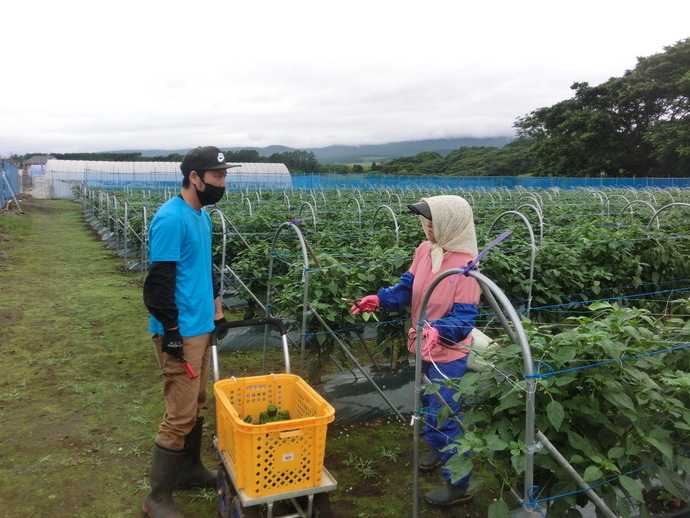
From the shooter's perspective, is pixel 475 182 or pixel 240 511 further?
pixel 475 182

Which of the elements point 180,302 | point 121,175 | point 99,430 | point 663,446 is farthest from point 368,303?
point 121,175

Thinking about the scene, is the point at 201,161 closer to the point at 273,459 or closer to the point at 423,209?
the point at 423,209

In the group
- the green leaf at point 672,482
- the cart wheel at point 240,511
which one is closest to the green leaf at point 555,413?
the green leaf at point 672,482

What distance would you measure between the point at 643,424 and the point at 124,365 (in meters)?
5.00

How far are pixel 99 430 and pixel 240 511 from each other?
2.22 m

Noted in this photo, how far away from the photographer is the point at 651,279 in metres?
5.98

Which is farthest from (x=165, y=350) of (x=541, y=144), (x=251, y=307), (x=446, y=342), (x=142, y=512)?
(x=541, y=144)

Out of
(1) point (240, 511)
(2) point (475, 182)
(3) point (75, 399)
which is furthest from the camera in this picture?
(2) point (475, 182)

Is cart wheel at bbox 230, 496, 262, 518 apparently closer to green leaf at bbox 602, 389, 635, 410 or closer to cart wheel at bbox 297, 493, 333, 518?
cart wheel at bbox 297, 493, 333, 518

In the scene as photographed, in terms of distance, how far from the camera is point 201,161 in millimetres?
2930

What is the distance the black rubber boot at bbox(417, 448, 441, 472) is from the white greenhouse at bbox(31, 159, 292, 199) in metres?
32.6

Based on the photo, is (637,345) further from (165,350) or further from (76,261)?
(76,261)

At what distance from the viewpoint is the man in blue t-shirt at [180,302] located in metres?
2.78

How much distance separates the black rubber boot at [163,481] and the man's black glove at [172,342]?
598 millimetres
